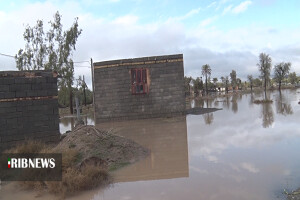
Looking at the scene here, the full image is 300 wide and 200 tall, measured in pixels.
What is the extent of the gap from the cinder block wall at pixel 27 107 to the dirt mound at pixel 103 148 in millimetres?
2230

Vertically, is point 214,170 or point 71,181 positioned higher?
point 71,181

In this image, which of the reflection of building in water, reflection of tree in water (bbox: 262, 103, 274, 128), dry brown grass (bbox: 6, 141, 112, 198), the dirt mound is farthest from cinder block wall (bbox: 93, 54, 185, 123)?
dry brown grass (bbox: 6, 141, 112, 198)

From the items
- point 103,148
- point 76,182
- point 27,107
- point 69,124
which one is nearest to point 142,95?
point 69,124

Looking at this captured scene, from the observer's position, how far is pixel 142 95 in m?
17.8

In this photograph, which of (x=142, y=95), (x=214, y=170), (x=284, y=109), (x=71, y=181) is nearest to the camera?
(x=71, y=181)

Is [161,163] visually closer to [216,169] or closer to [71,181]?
[216,169]

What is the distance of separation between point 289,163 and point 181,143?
3.91 m

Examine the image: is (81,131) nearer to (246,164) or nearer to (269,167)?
(246,164)

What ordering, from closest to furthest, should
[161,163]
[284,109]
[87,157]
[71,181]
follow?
1. [71,181]
2. [87,157]
3. [161,163]
4. [284,109]

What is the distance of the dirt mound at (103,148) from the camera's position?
6.79 metres

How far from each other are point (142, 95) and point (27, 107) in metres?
9.31

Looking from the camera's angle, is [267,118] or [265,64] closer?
[267,118]

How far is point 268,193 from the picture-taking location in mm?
4484

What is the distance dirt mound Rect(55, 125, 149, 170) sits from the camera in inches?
267
